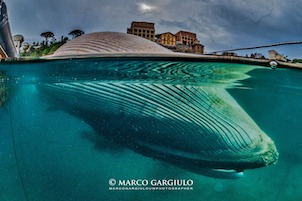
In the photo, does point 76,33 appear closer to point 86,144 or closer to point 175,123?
point 175,123

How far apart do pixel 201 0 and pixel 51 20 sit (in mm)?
2365

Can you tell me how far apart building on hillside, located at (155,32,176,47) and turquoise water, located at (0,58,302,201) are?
0.51m

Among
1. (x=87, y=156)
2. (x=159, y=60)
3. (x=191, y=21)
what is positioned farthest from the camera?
(x=87, y=156)

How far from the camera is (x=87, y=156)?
5027mm

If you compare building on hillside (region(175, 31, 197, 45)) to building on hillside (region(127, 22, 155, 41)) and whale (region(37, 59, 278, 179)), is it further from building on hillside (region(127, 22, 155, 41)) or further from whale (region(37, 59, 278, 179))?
whale (region(37, 59, 278, 179))

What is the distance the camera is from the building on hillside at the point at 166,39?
141 inches

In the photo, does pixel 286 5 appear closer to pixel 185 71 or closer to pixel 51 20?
pixel 185 71

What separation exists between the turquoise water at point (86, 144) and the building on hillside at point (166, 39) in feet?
1.66

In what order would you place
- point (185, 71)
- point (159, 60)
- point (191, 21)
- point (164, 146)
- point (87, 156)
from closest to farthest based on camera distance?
point (191, 21)
point (164, 146)
point (159, 60)
point (185, 71)
point (87, 156)

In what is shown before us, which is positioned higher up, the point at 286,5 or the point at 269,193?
the point at 286,5

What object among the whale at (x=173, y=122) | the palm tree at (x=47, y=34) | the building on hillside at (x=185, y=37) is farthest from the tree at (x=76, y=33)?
the building on hillside at (x=185, y=37)

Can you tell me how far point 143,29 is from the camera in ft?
11.7

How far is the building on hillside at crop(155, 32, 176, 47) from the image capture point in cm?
358

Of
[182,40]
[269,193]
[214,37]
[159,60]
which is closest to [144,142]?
[159,60]
